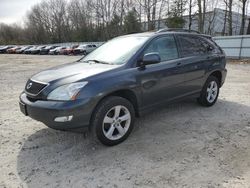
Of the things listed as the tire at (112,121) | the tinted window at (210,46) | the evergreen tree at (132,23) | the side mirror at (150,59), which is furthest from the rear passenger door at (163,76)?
the evergreen tree at (132,23)

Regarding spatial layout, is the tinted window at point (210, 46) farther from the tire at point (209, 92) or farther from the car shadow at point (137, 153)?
the car shadow at point (137, 153)

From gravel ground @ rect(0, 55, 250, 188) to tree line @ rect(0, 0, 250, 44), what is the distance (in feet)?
84.9

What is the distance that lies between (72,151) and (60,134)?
2.23 feet

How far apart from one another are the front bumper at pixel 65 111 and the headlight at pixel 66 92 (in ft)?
0.21

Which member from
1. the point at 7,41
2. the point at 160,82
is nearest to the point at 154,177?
the point at 160,82

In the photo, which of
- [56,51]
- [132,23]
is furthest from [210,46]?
[132,23]

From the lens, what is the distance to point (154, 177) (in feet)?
9.91

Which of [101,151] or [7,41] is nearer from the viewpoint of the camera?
[101,151]

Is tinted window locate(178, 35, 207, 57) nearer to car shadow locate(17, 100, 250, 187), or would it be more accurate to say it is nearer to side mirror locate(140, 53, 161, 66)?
side mirror locate(140, 53, 161, 66)

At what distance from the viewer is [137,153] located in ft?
11.8

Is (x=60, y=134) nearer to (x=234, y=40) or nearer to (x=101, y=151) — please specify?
(x=101, y=151)

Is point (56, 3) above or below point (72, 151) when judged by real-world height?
above

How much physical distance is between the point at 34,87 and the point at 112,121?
125cm

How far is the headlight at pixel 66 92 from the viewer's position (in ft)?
11.0
